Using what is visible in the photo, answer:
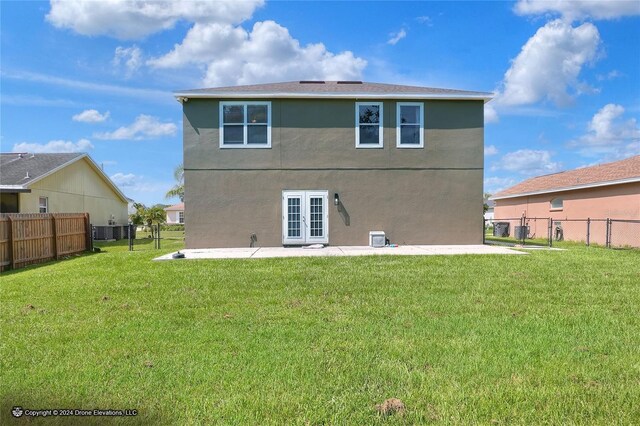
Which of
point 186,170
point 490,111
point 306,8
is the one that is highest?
point 306,8

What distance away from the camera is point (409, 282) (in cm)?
694

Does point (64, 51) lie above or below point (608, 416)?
above

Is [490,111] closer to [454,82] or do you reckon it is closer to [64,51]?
[454,82]

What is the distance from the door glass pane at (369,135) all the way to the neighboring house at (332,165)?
0.03 meters

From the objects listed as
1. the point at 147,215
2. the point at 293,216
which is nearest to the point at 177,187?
the point at 147,215

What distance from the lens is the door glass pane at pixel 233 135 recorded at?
1302 centimetres

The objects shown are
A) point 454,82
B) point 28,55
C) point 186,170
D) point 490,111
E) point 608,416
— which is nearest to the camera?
point 608,416

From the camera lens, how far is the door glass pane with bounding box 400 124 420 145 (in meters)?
13.3

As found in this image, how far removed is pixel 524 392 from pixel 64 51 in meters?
14.6

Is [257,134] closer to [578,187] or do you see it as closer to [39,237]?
[39,237]

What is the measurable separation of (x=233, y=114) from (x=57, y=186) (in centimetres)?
1177

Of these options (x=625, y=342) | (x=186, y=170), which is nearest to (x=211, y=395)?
(x=625, y=342)

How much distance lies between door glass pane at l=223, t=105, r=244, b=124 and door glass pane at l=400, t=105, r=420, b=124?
18.1 feet

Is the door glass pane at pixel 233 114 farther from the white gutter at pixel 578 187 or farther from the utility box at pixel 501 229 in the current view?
the utility box at pixel 501 229
